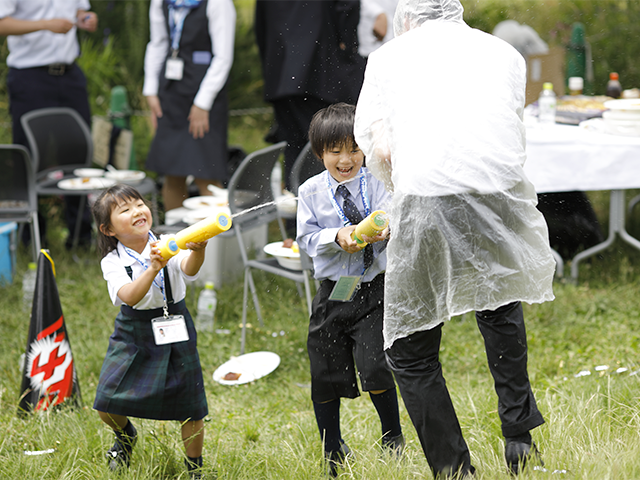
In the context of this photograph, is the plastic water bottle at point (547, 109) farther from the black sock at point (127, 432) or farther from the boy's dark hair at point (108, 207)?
the black sock at point (127, 432)

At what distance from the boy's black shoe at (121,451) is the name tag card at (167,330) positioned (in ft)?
1.30

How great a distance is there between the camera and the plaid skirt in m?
2.45

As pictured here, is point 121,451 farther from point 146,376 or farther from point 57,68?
point 57,68

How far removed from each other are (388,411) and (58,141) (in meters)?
3.95

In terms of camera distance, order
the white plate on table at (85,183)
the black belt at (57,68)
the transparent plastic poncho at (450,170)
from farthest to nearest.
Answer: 1. the black belt at (57,68)
2. the white plate on table at (85,183)
3. the transparent plastic poncho at (450,170)

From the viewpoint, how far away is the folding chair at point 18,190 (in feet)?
15.2

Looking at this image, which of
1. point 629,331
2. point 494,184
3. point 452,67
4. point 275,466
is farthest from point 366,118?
point 629,331

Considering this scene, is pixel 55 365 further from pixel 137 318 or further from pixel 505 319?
pixel 505 319

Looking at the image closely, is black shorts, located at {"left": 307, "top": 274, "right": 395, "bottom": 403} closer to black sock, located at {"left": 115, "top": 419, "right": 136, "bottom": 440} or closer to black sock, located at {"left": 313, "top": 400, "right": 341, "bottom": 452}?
black sock, located at {"left": 313, "top": 400, "right": 341, "bottom": 452}

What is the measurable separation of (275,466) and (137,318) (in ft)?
2.26

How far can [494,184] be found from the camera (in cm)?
199

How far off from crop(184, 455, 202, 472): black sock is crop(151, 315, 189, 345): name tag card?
16.5 inches

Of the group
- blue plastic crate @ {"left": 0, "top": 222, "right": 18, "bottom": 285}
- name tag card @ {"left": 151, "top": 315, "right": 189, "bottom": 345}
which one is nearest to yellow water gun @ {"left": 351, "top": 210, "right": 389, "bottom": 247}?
name tag card @ {"left": 151, "top": 315, "right": 189, "bottom": 345}

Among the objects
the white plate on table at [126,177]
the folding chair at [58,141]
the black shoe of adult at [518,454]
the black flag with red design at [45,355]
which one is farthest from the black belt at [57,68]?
the black shoe of adult at [518,454]
